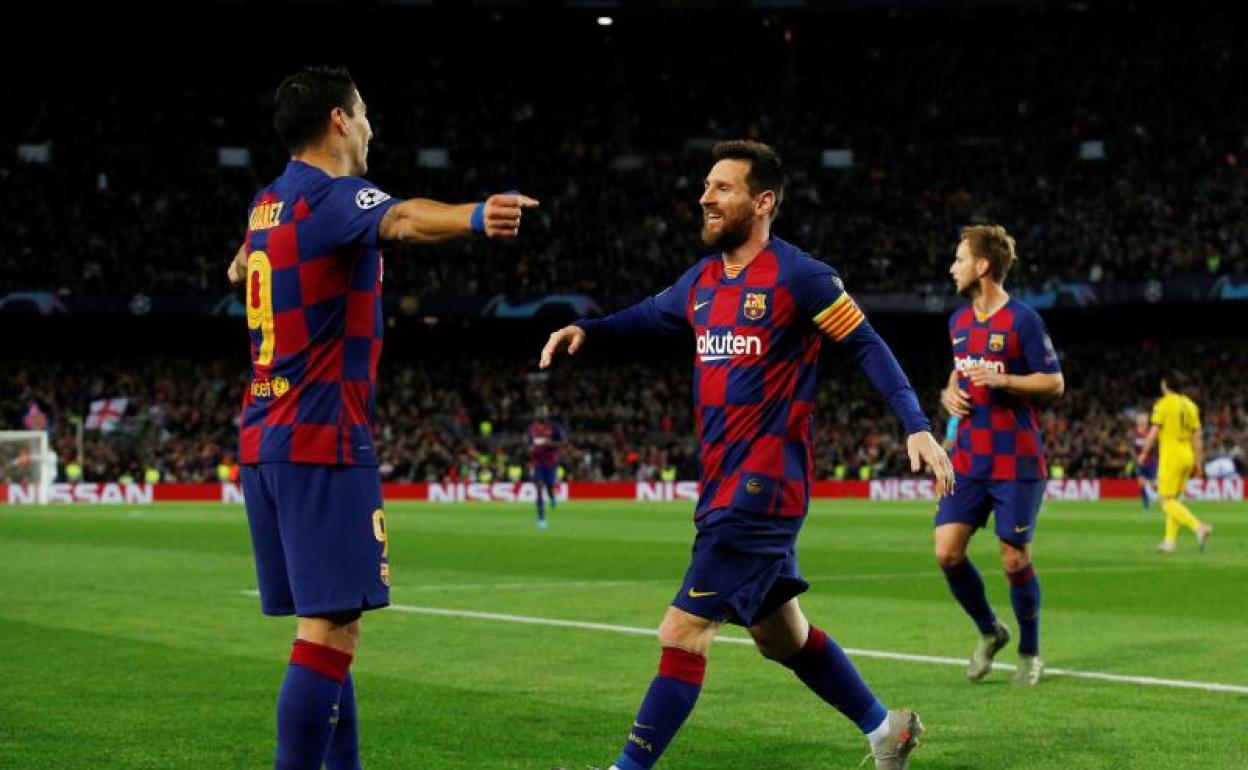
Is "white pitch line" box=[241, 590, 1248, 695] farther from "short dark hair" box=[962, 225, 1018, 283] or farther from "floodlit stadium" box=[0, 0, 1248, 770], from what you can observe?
"short dark hair" box=[962, 225, 1018, 283]

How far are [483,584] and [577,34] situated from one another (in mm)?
43337

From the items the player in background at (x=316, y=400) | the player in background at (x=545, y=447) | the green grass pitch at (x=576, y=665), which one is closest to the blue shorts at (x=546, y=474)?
the player in background at (x=545, y=447)

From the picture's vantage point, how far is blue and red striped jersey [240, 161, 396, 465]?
17.9ft

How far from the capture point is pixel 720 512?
21.5ft

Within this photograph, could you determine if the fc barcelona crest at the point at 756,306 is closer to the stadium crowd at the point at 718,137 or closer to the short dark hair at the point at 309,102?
the short dark hair at the point at 309,102

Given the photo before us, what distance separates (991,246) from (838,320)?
4.00 meters

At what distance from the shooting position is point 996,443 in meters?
10.3

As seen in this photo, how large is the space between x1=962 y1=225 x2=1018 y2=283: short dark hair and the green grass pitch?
2.36 metres

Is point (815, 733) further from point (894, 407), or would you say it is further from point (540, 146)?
point (540, 146)

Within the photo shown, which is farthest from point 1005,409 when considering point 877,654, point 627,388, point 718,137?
point 718,137

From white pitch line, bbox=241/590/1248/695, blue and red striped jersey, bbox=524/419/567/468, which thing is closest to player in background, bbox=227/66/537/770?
white pitch line, bbox=241/590/1248/695

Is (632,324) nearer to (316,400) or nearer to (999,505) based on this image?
(316,400)

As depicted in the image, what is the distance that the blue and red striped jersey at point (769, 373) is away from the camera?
6586 millimetres

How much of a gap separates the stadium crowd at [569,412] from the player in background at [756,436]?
39868mm
